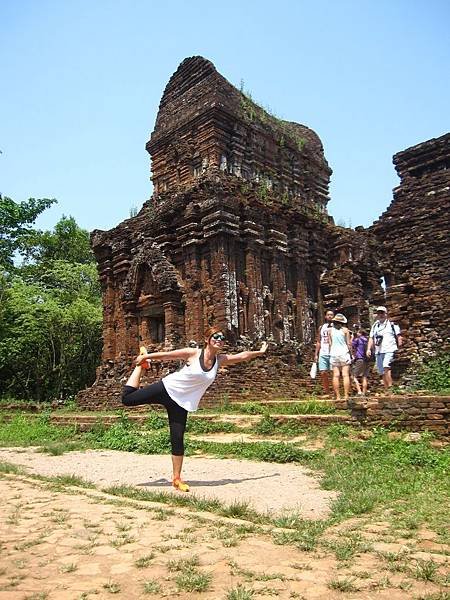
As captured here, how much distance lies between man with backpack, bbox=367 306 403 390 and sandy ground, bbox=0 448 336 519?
15.1ft

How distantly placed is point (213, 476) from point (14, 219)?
2477 cm

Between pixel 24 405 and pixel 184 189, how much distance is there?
32.4 feet

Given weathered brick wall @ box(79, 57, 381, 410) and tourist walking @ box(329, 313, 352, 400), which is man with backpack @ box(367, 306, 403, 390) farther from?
weathered brick wall @ box(79, 57, 381, 410)

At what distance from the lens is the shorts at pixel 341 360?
10.5 m

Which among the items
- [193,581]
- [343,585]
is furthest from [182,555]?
[343,585]

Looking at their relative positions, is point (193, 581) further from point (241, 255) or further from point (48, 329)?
point (48, 329)

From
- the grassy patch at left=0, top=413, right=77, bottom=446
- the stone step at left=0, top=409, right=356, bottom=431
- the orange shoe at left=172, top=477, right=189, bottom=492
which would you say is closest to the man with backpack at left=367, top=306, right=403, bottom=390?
the stone step at left=0, top=409, right=356, bottom=431

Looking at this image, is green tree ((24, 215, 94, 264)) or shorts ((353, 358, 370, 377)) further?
green tree ((24, 215, 94, 264))

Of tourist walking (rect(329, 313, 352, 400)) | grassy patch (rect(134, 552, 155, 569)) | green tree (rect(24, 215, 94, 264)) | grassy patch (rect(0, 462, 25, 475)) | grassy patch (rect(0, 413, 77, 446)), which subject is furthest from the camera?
green tree (rect(24, 215, 94, 264))

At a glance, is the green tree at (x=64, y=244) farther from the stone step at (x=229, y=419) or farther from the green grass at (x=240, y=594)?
the green grass at (x=240, y=594)

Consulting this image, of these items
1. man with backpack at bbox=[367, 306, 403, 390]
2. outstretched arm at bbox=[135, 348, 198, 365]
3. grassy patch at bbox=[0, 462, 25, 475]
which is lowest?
grassy patch at bbox=[0, 462, 25, 475]

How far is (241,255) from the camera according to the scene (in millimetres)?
17375

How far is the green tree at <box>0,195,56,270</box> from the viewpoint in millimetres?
27750

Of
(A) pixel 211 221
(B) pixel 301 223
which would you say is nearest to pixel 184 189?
(A) pixel 211 221
